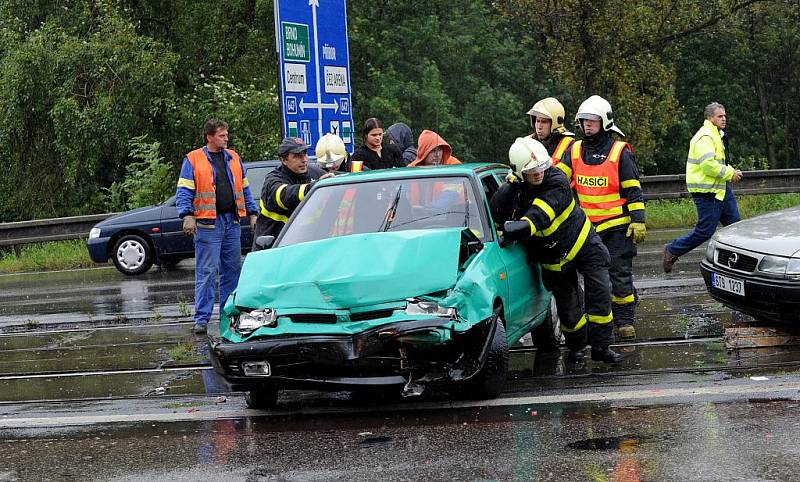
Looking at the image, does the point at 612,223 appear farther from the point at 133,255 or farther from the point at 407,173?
the point at 133,255

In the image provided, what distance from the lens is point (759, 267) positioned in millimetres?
8617

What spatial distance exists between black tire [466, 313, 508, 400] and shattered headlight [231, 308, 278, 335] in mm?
1235

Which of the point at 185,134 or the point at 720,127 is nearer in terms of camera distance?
the point at 720,127

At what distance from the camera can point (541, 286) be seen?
28.8ft

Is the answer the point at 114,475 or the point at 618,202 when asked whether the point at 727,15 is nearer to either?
the point at 618,202

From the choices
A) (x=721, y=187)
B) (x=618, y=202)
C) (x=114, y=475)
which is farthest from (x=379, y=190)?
(x=721, y=187)

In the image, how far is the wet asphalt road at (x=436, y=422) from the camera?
5.76 meters

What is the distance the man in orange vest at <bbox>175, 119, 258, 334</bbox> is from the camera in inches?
437

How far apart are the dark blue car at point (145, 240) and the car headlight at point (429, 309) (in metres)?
10.9

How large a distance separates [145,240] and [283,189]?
347 inches

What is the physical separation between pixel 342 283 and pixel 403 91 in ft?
113

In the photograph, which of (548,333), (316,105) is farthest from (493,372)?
(316,105)

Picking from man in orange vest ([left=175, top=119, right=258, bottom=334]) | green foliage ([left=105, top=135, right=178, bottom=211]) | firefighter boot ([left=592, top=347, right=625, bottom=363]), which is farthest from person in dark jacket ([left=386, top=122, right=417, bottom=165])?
green foliage ([left=105, top=135, right=178, bottom=211])

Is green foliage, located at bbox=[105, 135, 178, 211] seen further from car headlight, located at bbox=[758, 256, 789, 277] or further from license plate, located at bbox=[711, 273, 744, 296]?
car headlight, located at bbox=[758, 256, 789, 277]
